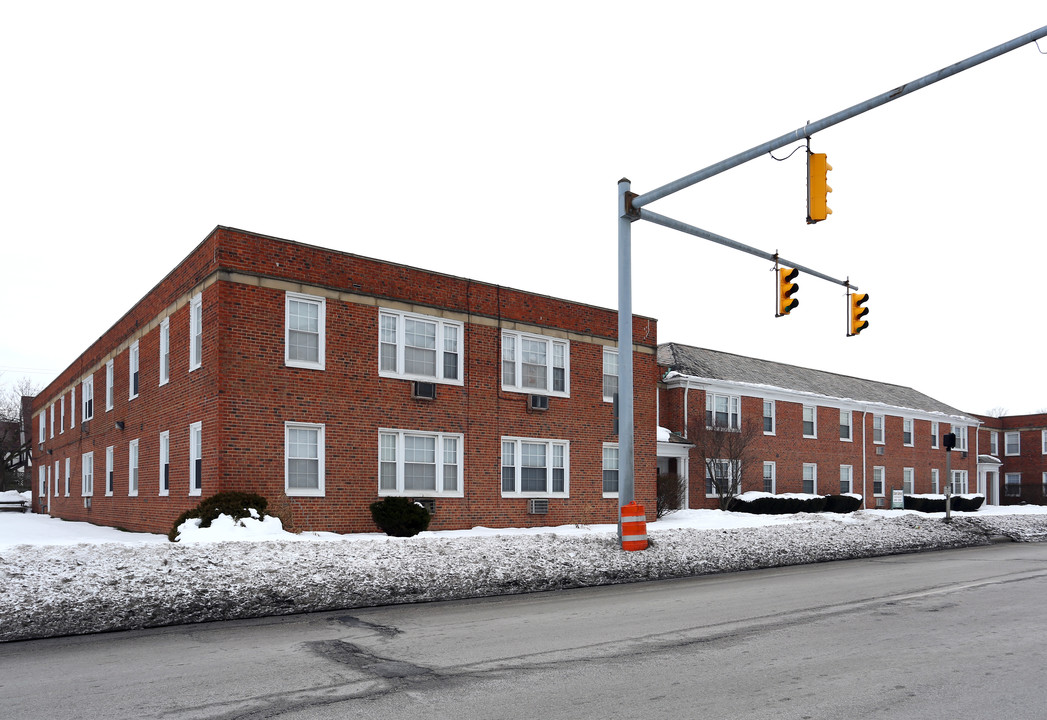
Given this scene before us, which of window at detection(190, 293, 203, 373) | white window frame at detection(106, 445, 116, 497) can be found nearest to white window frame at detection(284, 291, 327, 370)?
window at detection(190, 293, 203, 373)

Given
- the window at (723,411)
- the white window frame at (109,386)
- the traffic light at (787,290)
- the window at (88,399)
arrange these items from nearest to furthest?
the traffic light at (787,290), the white window frame at (109,386), the window at (88,399), the window at (723,411)

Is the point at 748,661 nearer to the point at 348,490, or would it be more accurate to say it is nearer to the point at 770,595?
the point at 770,595

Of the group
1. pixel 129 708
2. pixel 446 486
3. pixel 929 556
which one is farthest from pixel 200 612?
pixel 929 556

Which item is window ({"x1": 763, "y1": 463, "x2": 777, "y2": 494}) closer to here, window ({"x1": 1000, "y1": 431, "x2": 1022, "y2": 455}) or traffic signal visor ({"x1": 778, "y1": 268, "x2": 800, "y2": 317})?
traffic signal visor ({"x1": 778, "y1": 268, "x2": 800, "y2": 317})

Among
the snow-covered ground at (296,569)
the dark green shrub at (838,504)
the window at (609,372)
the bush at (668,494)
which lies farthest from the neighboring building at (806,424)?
the snow-covered ground at (296,569)

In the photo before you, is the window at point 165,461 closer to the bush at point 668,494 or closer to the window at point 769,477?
the bush at point 668,494

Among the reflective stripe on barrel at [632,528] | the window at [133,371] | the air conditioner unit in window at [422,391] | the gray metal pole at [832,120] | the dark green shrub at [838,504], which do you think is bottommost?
the dark green shrub at [838,504]

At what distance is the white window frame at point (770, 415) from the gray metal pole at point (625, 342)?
24799mm

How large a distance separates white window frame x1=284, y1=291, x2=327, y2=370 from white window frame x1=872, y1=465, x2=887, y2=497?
1388 inches

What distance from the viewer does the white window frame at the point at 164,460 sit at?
20.9 meters

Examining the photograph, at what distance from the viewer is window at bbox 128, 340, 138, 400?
24453 millimetres

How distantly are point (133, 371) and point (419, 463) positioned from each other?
9.88 m

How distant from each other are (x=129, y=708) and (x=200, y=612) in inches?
163

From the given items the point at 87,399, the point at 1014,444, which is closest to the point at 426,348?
the point at 87,399
